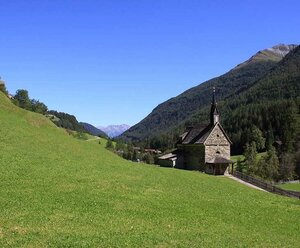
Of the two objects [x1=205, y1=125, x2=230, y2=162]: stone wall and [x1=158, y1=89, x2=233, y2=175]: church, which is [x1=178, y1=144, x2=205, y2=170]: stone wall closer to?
[x1=158, y1=89, x2=233, y2=175]: church

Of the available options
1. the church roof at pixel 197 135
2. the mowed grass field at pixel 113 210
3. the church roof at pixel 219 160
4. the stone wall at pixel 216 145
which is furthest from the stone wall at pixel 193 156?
the mowed grass field at pixel 113 210

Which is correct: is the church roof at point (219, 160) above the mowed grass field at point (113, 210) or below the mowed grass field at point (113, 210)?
above

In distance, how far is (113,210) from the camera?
A: 2411 cm

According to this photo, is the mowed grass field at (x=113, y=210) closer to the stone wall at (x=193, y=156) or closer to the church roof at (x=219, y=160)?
the church roof at (x=219, y=160)

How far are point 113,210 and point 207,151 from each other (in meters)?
55.2

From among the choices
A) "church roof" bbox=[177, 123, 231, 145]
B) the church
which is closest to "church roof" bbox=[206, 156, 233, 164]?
the church

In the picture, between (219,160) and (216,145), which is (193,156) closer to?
(216,145)

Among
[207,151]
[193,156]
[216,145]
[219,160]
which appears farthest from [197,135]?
[219,160]

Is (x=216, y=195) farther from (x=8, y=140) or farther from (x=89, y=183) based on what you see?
(x=8, y=140)

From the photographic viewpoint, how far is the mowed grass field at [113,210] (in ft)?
60.7

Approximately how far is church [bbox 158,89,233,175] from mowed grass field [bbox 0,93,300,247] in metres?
36.1

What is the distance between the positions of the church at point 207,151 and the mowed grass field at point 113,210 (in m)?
36.1

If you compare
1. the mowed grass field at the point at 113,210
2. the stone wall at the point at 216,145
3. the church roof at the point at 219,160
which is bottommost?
the mowed grass field at the point at 113,210

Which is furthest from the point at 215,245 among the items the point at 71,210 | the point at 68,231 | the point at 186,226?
the point at 71,210
